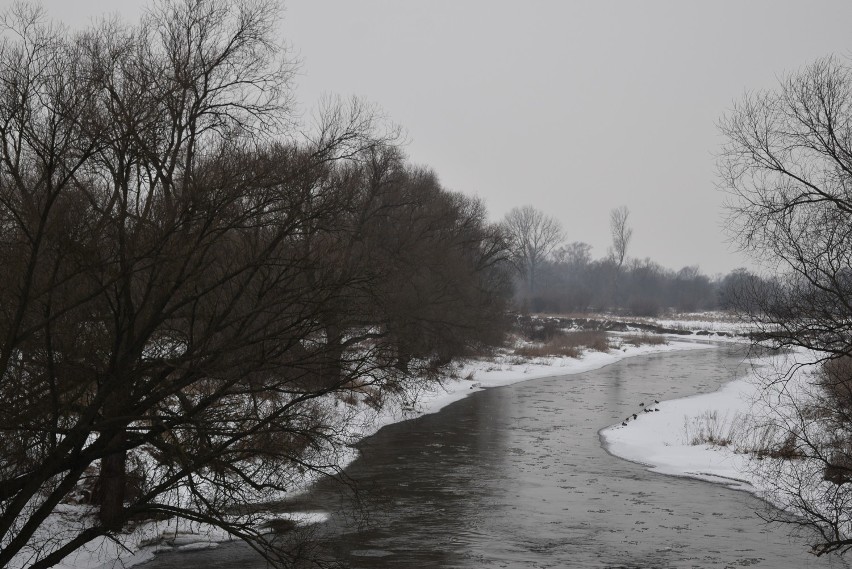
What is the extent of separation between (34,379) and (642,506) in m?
11.8

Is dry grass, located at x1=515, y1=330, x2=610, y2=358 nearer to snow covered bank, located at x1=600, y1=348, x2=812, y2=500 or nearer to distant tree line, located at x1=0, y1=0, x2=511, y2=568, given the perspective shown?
snow covered bank, located at x1=600, y1=348, x2=812, y2=500

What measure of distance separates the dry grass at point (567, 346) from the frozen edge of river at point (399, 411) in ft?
2.71

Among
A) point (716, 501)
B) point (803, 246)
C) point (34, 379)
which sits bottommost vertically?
point (716, 501)

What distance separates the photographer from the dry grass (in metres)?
50.8

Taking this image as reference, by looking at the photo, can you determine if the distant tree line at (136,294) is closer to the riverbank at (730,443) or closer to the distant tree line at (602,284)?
the riverbank at (730,443)

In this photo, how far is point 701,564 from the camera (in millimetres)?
12422

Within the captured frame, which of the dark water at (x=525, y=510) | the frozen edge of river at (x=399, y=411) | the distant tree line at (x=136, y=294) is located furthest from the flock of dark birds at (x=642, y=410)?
the distant tree line at (x=136, y=294)

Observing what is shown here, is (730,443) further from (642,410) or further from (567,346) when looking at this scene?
(567,346)

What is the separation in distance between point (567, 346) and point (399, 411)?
2950cm

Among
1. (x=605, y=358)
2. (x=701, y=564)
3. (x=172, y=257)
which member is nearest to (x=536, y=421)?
(x=701, y=564)

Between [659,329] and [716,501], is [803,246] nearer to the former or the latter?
[716,501]

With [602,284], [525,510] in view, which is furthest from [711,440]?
[602,284]

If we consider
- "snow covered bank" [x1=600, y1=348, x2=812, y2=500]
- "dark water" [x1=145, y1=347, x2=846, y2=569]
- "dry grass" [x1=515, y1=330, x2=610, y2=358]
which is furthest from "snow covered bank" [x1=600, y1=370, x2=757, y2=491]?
"dry grass" [x1=515, y1=330, x2=610, y2=358]

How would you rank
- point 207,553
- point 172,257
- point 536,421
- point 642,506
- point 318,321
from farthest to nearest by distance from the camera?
point 536,421 → point 642,506 → point 207,553 → point 318,321 → point 172,257
